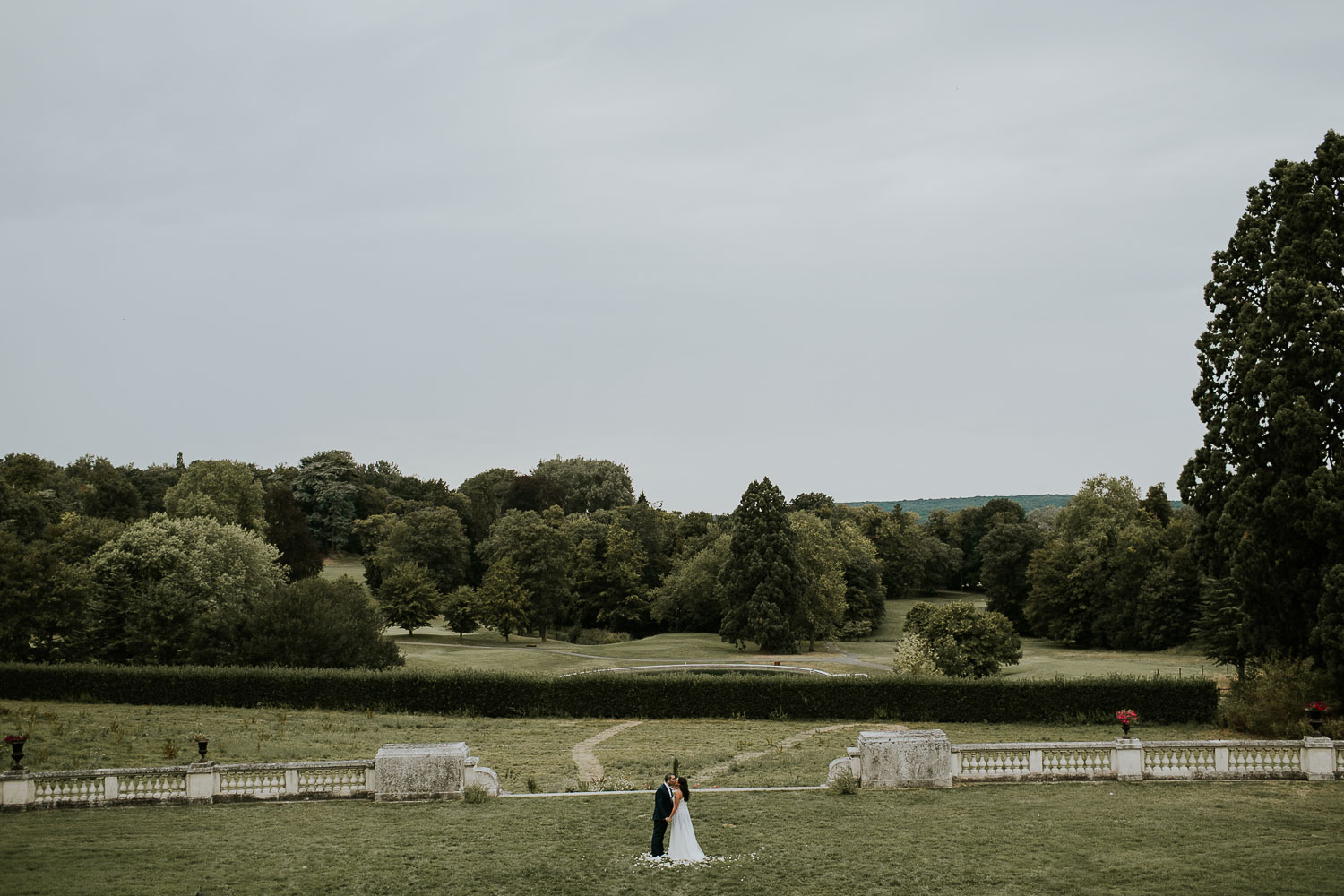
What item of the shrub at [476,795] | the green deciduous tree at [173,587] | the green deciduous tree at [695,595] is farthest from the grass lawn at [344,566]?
the shrub at [476,795]

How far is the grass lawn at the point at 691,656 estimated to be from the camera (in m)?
60.0

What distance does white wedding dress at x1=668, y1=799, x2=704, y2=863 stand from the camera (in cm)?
1623

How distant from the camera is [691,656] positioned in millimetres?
71312

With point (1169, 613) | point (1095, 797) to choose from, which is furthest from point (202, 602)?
point (1169, 613)

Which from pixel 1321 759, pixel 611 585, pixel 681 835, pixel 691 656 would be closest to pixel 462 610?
pixel 691 656

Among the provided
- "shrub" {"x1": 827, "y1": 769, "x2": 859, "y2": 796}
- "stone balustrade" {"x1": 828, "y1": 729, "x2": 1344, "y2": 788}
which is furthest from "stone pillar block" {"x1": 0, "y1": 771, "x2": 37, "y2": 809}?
"stone balustrade" {"x1": 828, "y1": 729, "x2": 1344, "y2": 788}

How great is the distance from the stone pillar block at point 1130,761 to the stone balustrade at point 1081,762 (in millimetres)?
19

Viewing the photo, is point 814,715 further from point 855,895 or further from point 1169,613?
point 1169,613

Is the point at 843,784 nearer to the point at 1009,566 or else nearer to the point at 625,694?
the point at 625,694

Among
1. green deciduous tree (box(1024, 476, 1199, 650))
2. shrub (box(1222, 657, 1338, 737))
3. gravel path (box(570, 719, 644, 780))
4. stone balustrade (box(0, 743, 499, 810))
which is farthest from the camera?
green deciduous tree (box(1024, 476, 1199, 650))

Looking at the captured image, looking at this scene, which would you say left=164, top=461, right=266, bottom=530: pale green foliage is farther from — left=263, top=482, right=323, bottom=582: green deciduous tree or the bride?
the bride

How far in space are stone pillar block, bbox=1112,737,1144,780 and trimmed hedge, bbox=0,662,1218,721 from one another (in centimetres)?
1599

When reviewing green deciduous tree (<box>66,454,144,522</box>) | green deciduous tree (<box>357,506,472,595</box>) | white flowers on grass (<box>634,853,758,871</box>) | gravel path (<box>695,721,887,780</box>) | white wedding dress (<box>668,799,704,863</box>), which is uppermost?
green deciduous tree (<box>66,454,144,522</box>)

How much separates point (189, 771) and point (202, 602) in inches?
1318
